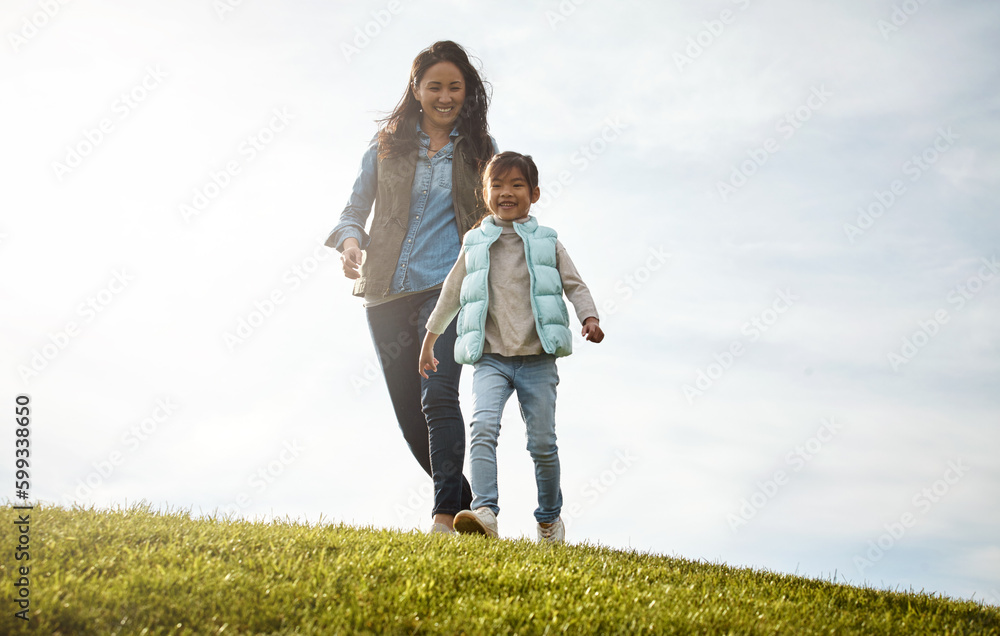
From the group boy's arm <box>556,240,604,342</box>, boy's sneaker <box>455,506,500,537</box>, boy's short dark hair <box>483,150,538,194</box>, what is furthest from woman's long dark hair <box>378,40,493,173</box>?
boy's sneaker <box>455,506,500,537</box>

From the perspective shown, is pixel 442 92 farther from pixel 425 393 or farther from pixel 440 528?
pixel 440 528

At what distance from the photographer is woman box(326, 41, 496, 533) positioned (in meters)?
5.86

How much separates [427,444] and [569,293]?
167cm

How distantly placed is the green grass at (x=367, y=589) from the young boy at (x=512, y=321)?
60 cm

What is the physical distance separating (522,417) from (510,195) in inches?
60.6

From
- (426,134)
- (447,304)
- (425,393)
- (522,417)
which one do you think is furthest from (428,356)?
(426,134)

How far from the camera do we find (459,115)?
6.16m

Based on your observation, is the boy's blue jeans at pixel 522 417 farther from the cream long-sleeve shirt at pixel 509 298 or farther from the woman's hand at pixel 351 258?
the woman's hand at pixel 351 258

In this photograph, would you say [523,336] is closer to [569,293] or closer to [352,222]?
[569,293]

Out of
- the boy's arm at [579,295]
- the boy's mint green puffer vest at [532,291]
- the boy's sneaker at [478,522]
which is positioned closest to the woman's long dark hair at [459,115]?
the boy's mint green puffer vest at [532,291]

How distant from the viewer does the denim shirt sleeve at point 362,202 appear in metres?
6.07

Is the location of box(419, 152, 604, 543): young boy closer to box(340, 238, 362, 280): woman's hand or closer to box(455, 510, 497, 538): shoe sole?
box(455, 510, 497, 538): shoe sole

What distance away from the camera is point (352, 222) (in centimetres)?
612

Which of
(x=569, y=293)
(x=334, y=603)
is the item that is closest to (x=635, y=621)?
(x=334, y=603)
